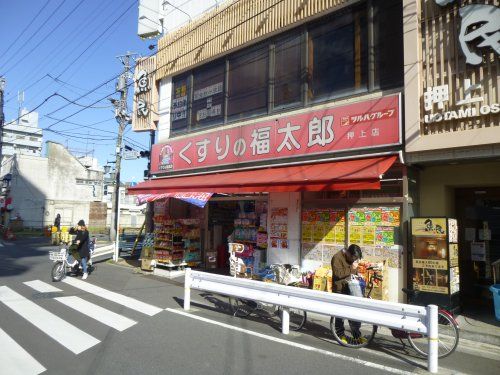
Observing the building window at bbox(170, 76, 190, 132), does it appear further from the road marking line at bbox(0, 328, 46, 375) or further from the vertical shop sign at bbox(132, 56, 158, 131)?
the road marking line at bbox(0, 328, 46, 375)

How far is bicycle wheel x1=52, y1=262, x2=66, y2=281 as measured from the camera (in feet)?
38.2

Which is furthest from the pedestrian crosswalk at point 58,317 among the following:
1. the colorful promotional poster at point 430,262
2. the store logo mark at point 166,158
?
the colorful promotional poster at point 430,262

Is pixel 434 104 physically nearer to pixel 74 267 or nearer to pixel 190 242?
pixel 190 242

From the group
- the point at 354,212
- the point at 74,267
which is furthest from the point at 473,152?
the point at 74,267

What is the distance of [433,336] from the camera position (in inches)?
198

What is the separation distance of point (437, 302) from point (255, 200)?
621cm

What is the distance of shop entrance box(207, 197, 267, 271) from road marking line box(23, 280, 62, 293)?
17.3 feet

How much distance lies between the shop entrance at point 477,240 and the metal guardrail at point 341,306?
4.18 meters

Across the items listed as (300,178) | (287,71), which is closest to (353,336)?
(300,178)

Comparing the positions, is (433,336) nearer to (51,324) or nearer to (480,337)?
(480,337)

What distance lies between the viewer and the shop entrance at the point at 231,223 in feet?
40.0

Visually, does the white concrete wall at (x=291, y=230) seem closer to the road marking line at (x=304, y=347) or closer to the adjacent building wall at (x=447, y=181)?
the adjacent building wall at (x=447, y=181)

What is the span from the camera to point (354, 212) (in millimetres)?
9086

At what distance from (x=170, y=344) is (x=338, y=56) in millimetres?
8011
